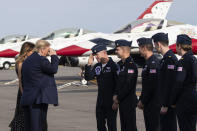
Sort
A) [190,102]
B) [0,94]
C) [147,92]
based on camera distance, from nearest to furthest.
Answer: [190,102] → [147,92] → [0,94]

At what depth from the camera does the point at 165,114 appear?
739 cm

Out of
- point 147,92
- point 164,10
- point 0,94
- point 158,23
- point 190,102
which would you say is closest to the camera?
point 190,102

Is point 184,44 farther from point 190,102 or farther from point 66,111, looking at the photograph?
point 66,111

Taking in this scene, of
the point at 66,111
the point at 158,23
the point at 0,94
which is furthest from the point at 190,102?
the point at 158,23

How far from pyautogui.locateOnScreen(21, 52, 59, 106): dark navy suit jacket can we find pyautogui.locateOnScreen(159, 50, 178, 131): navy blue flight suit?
1.55m

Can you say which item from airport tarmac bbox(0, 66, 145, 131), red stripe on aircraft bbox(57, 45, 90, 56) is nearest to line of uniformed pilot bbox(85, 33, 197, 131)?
airport tarmac bbox(0, 66, 145, 131)

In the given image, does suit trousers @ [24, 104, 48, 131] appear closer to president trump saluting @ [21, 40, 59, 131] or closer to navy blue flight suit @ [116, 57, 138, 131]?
president trump saluting @ [21, 40, 59, 131]

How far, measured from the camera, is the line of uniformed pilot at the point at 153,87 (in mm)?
7129

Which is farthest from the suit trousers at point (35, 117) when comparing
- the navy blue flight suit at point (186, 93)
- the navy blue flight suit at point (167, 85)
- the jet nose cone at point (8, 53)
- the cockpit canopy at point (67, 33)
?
the cockpit canopy at point (67, 33)

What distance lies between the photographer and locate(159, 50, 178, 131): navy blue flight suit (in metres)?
7.24

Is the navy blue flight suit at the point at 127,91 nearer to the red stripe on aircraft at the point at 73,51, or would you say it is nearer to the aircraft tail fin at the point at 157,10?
the red stripe on aircraft at the point at 73,51

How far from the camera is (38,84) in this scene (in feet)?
25.2

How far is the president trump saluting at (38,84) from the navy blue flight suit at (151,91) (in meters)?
1.30

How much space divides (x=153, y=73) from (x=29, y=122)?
1.96 m
